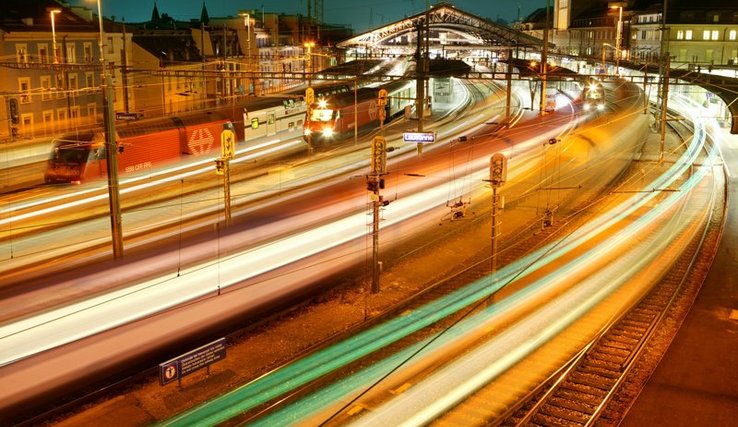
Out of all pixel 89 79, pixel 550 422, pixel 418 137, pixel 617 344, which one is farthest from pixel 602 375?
pixel 89 79

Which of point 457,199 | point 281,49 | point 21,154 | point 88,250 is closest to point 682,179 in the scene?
point 457,199

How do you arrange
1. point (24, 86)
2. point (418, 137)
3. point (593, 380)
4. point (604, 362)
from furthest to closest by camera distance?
point (24, 86)
point (418, 137)
point (604, 362)
point (593, 380)

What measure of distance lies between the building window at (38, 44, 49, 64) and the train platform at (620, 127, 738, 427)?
32095 millimetres

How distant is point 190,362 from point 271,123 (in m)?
25.8

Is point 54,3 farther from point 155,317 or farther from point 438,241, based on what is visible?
point 155,317

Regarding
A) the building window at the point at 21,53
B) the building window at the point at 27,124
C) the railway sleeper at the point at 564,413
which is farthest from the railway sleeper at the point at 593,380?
the building window at the point at 21,53

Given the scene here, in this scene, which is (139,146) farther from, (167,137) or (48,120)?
(48,120)

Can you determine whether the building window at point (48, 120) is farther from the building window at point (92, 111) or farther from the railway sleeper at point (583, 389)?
the railway sleeper at point (583, 389)

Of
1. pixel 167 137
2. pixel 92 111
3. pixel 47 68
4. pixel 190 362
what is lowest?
pixel 190 362

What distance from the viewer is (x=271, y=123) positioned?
122 feet

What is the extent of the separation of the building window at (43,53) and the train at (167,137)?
987 cm

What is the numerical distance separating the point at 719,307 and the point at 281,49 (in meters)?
58.8

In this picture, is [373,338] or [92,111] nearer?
[373,338]

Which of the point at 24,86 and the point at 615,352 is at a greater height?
the point at 24,86
